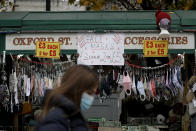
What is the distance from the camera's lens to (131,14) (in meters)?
7.15

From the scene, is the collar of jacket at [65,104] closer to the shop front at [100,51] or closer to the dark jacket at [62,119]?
the dark jacket at [62,119]

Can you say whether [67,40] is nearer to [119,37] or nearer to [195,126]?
[119,37]

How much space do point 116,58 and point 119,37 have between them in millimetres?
364

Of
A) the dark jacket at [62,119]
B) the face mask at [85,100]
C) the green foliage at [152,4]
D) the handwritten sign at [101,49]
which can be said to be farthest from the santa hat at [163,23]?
the green foliage at [152,4]

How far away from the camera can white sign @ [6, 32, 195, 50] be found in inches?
262

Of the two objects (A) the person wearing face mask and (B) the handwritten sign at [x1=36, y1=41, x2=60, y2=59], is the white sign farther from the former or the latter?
(A) the person wearing face mask

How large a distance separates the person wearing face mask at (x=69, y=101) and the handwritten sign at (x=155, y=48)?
374 centimetres

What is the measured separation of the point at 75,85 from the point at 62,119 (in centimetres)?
27

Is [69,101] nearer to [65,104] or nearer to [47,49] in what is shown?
[65,104]

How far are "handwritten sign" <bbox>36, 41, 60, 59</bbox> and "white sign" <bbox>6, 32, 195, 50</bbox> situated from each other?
0.24ft

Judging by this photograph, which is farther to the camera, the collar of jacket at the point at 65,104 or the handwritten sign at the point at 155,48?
the handwritten sign at the point at 155,48

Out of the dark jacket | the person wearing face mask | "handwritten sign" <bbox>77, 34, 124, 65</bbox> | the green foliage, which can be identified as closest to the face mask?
the person wearing face mask

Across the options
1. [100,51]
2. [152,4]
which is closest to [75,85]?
[100,51]

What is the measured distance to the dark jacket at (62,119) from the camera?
9.00ft
